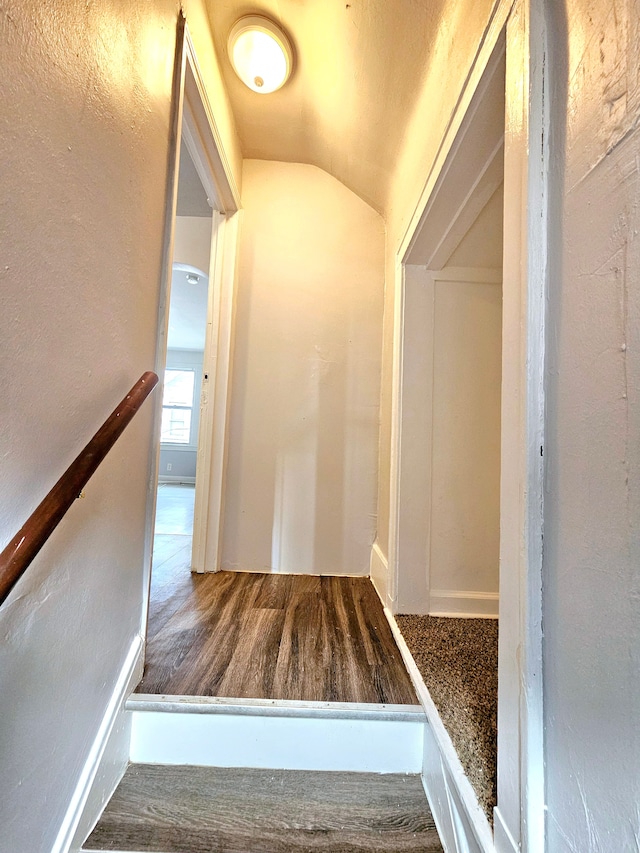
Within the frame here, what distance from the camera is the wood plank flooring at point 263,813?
786 millimetres

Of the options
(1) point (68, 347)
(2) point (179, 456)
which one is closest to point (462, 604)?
(1) point (68, 347)

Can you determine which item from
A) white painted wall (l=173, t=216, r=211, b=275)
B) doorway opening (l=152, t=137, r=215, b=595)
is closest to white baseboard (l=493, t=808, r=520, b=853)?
doorway opening (l=152, t=137, r=215, b=595)

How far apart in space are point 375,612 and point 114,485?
125cm

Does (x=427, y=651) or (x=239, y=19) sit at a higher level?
(x=239, y=19)

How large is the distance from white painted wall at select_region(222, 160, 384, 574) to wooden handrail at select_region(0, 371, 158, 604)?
131cm

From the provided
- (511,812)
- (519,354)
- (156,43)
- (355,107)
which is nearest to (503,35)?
(519,354)

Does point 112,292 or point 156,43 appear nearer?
point 112,292

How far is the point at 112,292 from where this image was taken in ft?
2.81

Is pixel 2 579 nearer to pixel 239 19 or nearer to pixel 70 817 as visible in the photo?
pixel 70 817

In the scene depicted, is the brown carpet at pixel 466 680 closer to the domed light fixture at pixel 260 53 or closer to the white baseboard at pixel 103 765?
the white baseboard at pixel 103 765

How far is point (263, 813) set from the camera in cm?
85

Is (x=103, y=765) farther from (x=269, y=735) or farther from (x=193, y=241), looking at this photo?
(x=193, y=241)

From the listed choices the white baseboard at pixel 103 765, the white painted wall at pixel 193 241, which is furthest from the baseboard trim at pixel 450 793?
Answer: the white painted wall at pixel 193 241

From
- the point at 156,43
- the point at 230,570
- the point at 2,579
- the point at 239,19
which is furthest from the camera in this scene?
the point at 230,570
